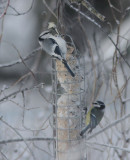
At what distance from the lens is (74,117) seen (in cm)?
192

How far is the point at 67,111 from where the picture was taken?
1929 millimetres

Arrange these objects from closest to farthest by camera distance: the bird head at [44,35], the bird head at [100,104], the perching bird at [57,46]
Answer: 1. the perching bird at [57,46]
2. the bird head at [44,35]
3. the bird head at [100,104]

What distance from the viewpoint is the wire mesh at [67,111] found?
190cm

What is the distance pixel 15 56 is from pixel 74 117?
4.79m

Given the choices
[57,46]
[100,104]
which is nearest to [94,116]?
[100,104]

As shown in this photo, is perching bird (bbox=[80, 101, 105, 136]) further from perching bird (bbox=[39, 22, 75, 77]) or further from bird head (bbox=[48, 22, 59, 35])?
bird head (bbox=[48, 22, 59, 35])

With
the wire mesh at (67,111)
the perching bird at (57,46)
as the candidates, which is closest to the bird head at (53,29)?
the perching bird at (57,46)

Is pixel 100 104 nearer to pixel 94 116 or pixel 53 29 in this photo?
pixel 94 116

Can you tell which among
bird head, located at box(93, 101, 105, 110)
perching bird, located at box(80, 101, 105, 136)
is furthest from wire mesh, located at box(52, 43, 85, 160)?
bird head, located at box(93, 101, 105, 110)

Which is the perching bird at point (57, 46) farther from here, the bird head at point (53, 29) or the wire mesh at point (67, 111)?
the wire mesh at point (67, 111)

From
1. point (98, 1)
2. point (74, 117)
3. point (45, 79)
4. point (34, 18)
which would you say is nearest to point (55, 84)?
point (74, 117)

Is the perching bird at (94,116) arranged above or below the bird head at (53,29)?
below

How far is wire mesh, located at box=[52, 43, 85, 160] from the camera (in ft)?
6.25

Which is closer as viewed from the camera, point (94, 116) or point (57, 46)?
point (57, 46)
